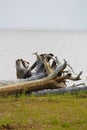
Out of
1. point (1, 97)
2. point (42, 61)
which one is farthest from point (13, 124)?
point (42, 61)

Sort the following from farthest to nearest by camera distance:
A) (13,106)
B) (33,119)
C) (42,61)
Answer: (42,61)
(13,106)
(33,119)

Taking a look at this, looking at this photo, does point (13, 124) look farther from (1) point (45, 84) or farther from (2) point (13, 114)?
(1) point (45, 84)

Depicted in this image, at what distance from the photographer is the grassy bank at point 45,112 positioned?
1014cm

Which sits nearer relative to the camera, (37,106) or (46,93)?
(37,106)

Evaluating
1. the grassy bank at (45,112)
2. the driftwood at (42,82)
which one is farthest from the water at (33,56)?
the grassy bank at (45,112)

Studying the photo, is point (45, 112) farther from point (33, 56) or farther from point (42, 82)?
point (33, 56)

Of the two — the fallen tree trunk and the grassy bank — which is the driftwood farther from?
the grassy bank

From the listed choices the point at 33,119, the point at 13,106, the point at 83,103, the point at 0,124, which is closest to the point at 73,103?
the point at 83,103

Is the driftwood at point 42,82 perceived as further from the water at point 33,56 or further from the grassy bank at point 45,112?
the water at point 33,56

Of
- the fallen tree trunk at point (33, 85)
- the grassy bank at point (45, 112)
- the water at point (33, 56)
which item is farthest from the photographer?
the water at point (33, 56)

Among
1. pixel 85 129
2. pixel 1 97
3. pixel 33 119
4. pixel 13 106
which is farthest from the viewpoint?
pixel 1 97

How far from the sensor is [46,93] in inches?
605

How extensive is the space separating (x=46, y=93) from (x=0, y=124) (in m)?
5.41

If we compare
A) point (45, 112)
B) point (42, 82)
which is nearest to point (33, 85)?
point (42, 82)
